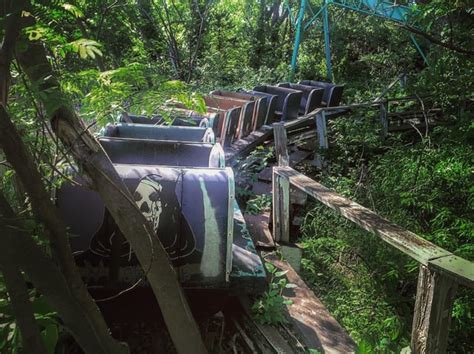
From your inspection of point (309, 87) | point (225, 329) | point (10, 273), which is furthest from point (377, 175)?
point (309, 87)

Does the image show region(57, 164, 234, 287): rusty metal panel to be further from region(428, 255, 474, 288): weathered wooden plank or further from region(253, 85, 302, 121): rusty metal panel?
region(253, 85, 302, 121): rusty metal panel

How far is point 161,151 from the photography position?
12.9ft

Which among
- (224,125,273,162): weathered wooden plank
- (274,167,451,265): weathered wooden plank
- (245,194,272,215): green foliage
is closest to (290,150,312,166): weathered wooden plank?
(224,125,273,162): weathered wooden plank

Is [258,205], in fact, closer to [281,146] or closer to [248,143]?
[281,146]

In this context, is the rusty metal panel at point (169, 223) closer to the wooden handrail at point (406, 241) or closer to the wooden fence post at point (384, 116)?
the wooden handrail at point (406, 241)

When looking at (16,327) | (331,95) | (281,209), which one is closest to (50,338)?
(16,327)

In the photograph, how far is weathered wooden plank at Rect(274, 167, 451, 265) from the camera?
2234mm

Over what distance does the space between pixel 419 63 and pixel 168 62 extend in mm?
10011

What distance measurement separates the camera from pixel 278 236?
16.0 ft

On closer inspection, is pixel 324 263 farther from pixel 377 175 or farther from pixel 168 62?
pixel 168 62

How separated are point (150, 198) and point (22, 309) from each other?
1429mm

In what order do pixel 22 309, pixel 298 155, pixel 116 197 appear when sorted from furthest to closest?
pixel 298 155 → pixel 116 197 → pixel 22 309

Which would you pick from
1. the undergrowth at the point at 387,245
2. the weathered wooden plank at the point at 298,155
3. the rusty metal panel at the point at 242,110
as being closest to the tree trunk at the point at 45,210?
the undergrowth at the point at 387,245

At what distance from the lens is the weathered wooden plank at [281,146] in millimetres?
5188
